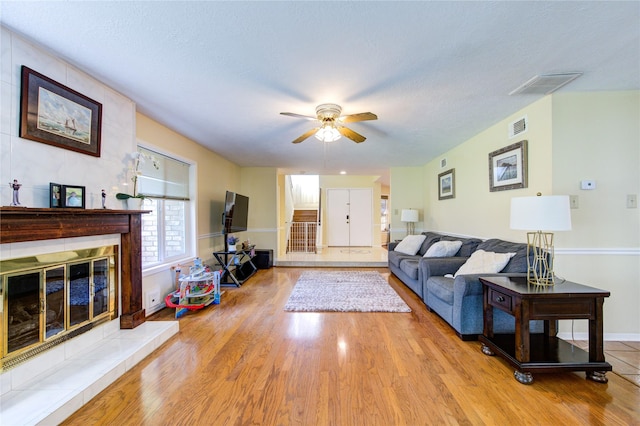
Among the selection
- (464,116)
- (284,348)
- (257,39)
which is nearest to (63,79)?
(257,39)

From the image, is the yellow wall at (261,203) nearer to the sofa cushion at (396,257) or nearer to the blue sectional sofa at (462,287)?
the sofa cushion at (396,257)

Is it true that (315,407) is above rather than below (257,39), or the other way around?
below

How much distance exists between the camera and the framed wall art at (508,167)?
9.45 ft

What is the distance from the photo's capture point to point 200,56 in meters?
1.95

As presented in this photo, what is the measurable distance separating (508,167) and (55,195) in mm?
4319

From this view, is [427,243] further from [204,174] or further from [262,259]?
[204,174]

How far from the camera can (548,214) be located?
198cm

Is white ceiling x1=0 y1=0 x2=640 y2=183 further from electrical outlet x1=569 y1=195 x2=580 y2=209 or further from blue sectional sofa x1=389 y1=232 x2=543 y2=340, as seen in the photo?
blue sectional sofa x1=389 y1=232 x2=543 y2=340

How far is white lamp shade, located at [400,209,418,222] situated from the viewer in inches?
228

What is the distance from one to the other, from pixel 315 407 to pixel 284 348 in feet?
2.58

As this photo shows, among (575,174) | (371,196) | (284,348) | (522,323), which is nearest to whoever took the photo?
(522,323)

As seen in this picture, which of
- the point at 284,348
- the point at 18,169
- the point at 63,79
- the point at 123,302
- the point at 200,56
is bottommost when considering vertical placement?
the point at 284,348

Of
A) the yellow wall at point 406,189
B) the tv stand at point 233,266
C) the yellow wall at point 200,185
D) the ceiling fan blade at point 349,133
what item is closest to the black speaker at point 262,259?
the tv stand at point 233,266

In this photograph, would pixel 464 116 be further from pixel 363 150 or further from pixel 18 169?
pixel 18 169
